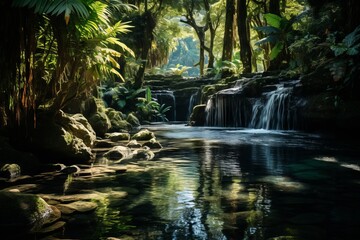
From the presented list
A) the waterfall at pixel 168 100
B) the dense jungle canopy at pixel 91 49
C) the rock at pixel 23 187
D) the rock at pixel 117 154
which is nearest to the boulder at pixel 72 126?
the dense jungle canopy at pixel 91 49

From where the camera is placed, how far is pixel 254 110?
15.7 metres

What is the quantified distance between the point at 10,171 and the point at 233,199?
10.7 ft

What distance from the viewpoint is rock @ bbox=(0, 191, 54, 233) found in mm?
3096

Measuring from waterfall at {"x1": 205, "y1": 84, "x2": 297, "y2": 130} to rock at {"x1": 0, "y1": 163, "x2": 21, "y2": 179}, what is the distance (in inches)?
406

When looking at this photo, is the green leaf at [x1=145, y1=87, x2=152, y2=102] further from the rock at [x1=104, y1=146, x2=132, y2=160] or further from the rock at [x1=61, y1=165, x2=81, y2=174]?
the rock at [x1=61, y1=165, x2=81, y2=174]

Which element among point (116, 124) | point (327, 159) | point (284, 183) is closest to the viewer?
point (284, 183)

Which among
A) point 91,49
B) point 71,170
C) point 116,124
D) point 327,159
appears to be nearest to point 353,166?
point 327,159

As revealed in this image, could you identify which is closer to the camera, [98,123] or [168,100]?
[98,123]

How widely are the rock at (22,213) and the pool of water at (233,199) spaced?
1.26 ft

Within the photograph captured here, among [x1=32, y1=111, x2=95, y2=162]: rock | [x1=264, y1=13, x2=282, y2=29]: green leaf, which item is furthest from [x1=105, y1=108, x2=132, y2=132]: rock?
[x1=264, y1=13, x2=282, y2=29]: green leaf

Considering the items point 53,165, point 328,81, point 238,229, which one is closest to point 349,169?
point 238,229

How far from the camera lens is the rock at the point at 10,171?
5203mm

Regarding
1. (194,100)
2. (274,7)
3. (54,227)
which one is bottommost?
(54,227)

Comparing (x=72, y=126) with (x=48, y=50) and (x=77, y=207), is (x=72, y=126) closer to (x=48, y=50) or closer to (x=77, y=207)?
(x=48, y=50)
